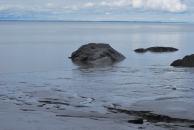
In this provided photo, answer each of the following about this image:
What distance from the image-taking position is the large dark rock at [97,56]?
1451 inches

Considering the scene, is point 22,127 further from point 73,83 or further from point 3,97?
point 73,83

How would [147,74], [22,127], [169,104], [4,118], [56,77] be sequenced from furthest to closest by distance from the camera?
[147,74], [56,77], [169,104], [4,118], [22,127]

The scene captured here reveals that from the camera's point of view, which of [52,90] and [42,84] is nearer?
[52,90]

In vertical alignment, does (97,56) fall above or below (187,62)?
above

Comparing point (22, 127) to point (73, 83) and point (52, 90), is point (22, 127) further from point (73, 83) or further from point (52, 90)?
point (73, 83)

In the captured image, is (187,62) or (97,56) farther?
(97,56)

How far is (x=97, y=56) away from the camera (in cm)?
3725

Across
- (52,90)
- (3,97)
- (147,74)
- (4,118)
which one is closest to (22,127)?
(4,118)

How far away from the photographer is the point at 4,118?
566 inches

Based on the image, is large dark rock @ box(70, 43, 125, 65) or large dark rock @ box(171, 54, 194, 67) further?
large dark rock @ box(70, 43, 125, 65)

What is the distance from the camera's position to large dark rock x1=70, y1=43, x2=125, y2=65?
36.8 metres

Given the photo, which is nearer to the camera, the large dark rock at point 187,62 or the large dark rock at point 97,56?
the large dark rock at point 187,62

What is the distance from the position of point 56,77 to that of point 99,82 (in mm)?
3707

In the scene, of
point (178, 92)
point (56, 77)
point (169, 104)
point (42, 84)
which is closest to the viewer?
point (169, 104)
